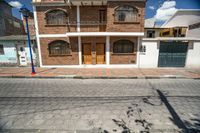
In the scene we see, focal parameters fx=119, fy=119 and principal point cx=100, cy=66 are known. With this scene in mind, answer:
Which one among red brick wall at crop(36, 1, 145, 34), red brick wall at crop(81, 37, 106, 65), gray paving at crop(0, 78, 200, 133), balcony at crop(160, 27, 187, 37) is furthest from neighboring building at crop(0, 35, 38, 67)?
balcony at crop(160, 27, 187, 37)

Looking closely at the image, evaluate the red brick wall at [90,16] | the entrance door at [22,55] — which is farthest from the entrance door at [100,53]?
the entrance door at [22,55]

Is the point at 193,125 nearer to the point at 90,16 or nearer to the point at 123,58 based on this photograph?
the point at 123,58

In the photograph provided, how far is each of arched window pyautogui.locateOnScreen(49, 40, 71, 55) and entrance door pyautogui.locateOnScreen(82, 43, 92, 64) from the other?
5.17ft

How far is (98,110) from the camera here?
4.28 metres

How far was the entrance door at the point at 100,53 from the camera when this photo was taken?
12.2m

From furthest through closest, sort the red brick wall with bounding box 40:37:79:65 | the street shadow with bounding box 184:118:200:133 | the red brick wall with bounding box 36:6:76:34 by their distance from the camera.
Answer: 1. the red brick wall with bounding box 40:37:79:65
2. the red brick wall with bounding box 36:6:76:34
3. the street shadow with bounding box 184:118:200:133

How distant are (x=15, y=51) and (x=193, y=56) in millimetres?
18048

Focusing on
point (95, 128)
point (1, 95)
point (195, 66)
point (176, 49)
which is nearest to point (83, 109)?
point (95, 128)

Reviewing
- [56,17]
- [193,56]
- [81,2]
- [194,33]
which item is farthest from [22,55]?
[194,33]

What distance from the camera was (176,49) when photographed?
1167 centimetres

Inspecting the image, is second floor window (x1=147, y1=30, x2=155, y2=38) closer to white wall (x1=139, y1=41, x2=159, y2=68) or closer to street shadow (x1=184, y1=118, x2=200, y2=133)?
white wall (x1=139, y1=41, x2=159, y2=68)

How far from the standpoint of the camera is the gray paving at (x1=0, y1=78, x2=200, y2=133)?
3379 millimetres

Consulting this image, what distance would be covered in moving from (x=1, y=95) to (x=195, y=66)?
1558cm

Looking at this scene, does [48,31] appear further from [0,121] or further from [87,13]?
[0,121]
